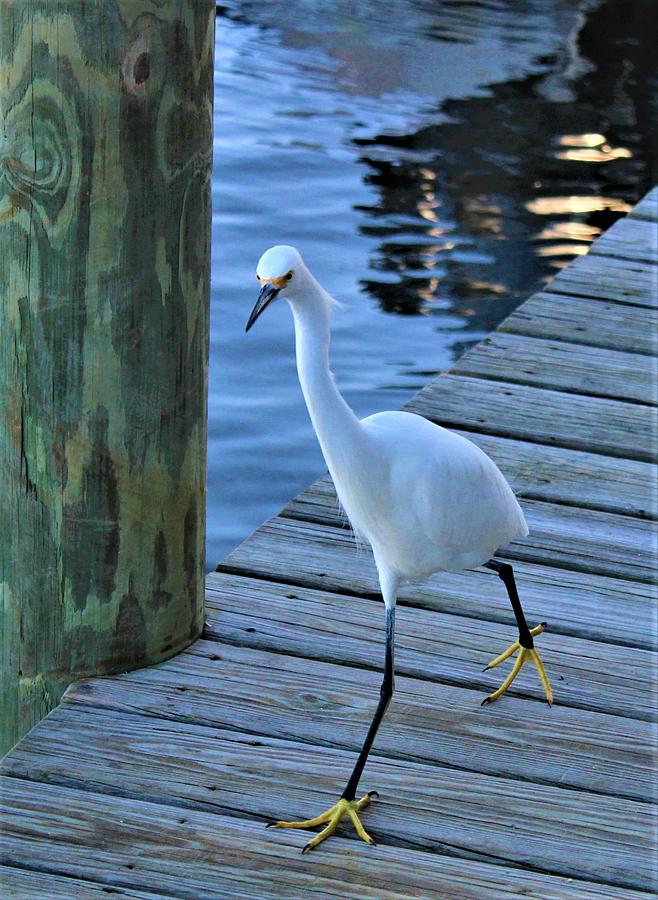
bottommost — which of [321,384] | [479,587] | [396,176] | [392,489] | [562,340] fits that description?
[396,176]

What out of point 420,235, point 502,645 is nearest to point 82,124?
point 502,645

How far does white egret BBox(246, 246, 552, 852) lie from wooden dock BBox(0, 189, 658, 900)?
3.8 inches

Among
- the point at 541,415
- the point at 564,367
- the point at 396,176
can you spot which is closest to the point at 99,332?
the point at 541,415

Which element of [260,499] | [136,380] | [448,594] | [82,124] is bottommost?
[260,499]

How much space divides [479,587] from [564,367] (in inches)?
56.5

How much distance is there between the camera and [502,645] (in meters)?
3.16

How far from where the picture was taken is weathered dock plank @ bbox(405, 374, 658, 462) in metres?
4.17

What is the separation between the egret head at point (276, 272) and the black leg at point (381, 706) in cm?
73

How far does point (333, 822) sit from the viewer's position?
99.1 inches

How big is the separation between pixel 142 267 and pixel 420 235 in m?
5.22

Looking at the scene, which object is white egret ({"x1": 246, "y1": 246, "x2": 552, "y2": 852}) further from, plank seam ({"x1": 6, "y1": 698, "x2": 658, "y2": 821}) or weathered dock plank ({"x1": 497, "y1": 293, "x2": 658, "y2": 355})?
weathered dock plank ({"x1": 497, "y1": 293, "x2": 658, "y2": 355})

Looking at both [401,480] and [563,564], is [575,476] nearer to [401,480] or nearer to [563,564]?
[563,564]

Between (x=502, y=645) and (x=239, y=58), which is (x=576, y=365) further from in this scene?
(x=239, y=58)

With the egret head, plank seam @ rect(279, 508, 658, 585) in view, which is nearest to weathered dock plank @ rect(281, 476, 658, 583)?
plank seam @ rect(279, 508, 658, 585)
